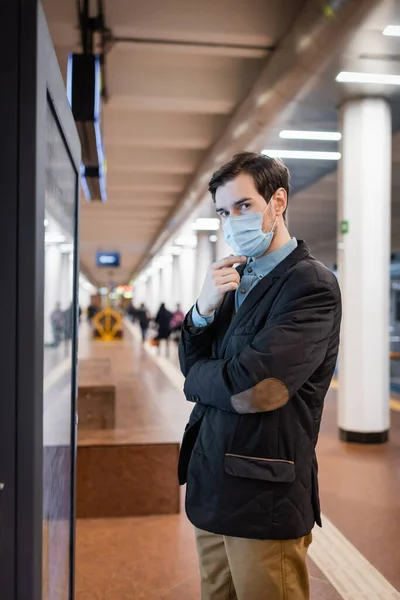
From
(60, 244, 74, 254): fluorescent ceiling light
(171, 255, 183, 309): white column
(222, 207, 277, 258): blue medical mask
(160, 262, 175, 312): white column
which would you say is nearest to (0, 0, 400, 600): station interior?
(60, 244, 74, 254): fluorescent ceiling light

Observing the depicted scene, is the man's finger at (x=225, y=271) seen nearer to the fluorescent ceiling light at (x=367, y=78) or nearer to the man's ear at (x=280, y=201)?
the man's ear at (x=280, y=201)

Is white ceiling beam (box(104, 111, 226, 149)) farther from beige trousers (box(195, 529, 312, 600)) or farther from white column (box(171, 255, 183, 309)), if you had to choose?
white column (box(171, 255, 183, 309))

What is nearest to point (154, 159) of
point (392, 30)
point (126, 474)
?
point (392, 30)

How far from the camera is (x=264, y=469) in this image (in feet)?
4.94

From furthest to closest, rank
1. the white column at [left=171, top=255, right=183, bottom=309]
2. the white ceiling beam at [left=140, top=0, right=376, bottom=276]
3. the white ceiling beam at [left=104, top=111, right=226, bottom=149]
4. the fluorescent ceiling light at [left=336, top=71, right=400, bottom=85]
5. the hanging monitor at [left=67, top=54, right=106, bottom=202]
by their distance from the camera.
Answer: the white column at [left=171, top=255, right=183, bottom=309] < the white ceiling beam at [left=104, top=111, right=226, bottom=149] < the fluorescent ceiling light at [left=336, top=71, right=400, bottom=85] < the hanging monitor at [left=67, top=54, right=106, bottom=202] < the white ceiling beam at [left=140, top=0, right=376, bottom=276]

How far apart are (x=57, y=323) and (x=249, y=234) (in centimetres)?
59

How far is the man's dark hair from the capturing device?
1.61 meters

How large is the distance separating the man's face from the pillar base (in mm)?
5218

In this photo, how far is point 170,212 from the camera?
1662 cm

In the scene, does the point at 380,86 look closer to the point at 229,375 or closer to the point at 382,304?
the point at 382,304

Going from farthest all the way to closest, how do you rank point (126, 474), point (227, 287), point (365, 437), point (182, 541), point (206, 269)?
point (365, 437) < point (206, 269) < point (126, 474) < point (182, 541) < point (227, 287)

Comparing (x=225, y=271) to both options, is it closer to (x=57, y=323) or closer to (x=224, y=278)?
(x=224, y=278)

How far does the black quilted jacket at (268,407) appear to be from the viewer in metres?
1.49

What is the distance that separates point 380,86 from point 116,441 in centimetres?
433
